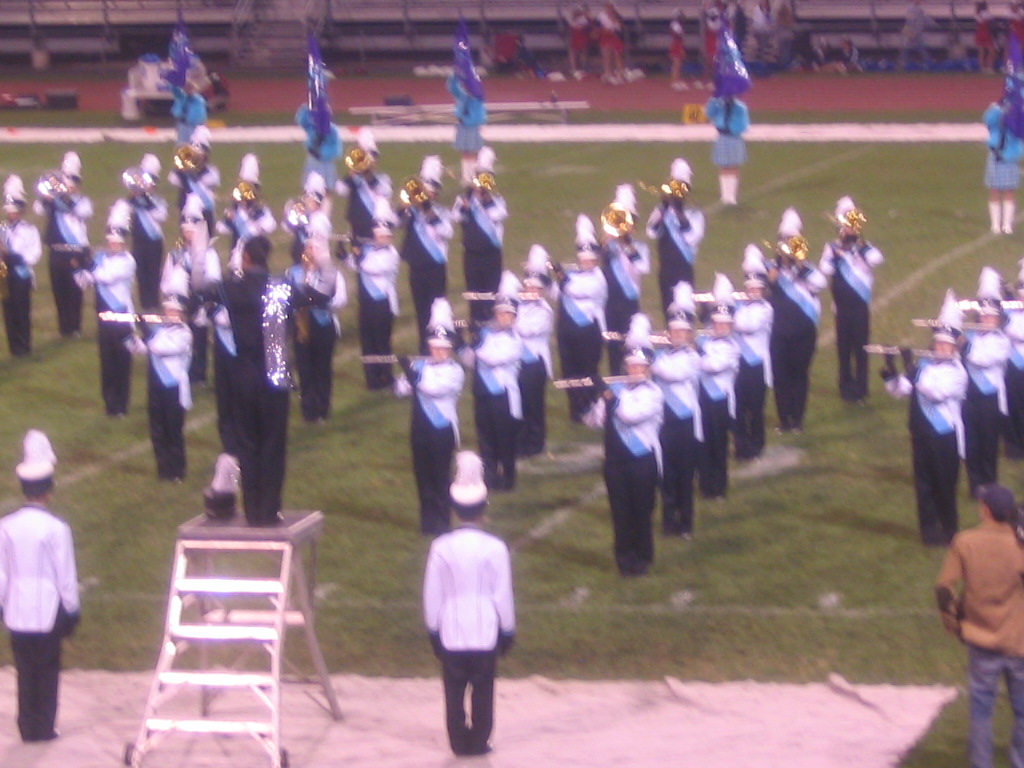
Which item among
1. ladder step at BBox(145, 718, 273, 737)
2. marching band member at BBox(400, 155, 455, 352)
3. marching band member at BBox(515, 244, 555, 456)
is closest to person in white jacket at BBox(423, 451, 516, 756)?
ladder step at BBox(145, 718, 273, 737)

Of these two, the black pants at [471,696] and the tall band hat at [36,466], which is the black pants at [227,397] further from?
the black pants at [471,696]

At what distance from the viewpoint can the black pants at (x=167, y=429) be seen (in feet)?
37.8

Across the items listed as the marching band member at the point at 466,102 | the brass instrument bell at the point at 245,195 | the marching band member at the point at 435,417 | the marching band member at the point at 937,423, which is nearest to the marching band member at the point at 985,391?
the marching band member at the point at 937,423

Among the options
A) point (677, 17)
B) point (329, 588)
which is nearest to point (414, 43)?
point (677, 17)

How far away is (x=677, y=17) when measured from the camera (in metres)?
28.4

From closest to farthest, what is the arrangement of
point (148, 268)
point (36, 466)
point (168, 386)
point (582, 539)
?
point (36, 466) < point (582, 539) < point (168, 386) < point (148, 268)

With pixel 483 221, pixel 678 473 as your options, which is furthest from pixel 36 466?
pixel 483 221

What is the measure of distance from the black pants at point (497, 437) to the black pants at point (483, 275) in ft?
10.1

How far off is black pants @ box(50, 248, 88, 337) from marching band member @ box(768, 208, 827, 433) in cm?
538

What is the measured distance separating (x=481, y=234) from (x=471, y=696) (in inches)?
272

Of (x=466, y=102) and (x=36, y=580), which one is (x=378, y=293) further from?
(x=466, y=102)

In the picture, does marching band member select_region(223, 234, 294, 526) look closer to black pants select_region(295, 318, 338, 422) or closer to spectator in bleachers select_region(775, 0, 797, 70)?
black pants select_region(295, 318, 338, 422)

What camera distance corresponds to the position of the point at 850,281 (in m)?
12.8

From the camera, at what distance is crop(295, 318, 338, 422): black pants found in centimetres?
1256
